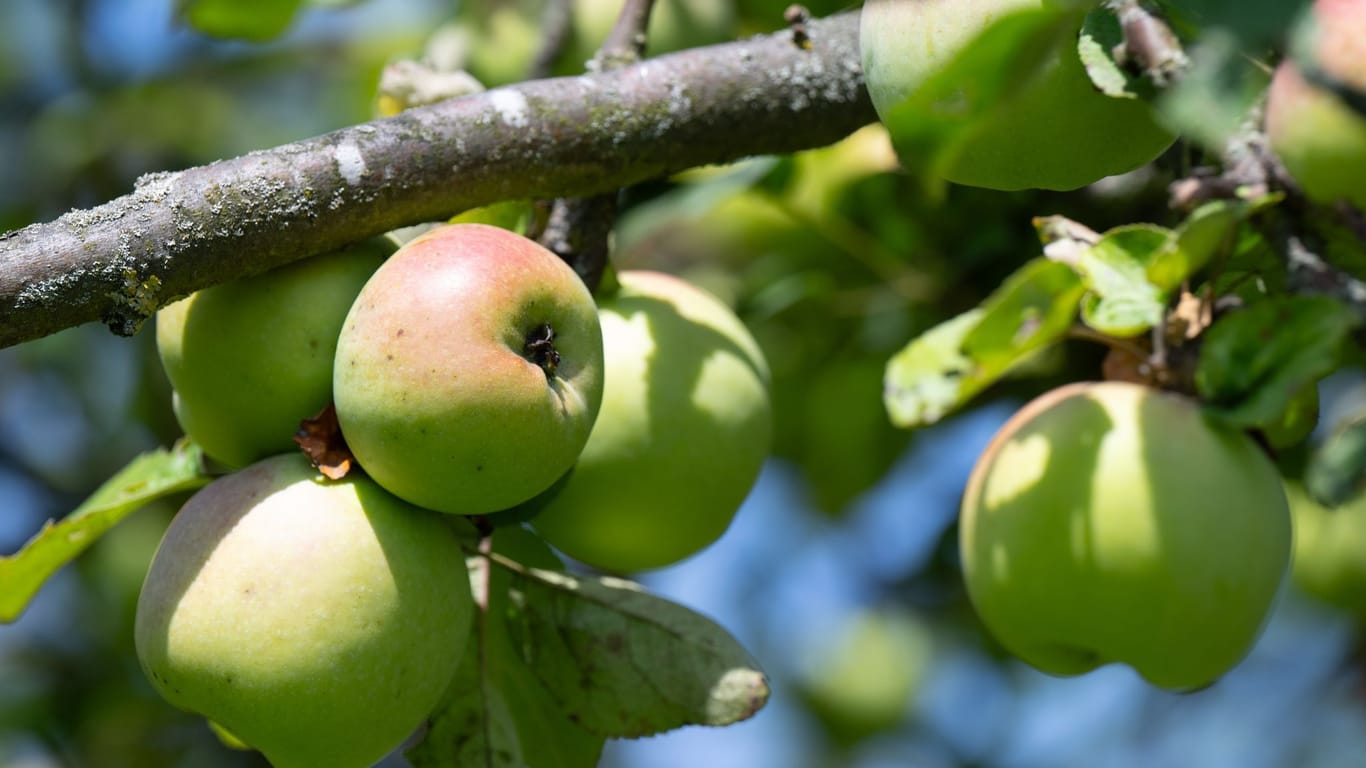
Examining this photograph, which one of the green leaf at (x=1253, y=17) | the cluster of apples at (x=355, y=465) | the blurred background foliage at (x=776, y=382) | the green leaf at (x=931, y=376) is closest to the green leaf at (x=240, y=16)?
the blurred background foliage at (x=776, y=382)

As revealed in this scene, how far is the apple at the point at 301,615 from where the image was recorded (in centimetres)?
79

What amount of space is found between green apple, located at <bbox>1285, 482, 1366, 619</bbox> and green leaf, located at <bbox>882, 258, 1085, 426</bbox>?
97 centimetres

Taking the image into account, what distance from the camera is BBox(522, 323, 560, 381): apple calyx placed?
82 cm

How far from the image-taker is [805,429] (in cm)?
195

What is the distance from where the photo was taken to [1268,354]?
0.93 metres

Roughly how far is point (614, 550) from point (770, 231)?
1.01m

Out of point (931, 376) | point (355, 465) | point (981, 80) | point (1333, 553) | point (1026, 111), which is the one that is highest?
point (981, 80)

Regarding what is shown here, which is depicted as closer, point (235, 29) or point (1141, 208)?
point (1141, 208)

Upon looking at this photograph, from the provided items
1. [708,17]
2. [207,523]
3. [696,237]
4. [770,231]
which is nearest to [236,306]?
[207,523]

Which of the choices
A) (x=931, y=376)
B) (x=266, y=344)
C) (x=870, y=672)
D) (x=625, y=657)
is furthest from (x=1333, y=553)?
(x=266, y=344)

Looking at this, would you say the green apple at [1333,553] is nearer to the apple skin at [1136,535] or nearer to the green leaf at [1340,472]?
the apple skin at [1136,535]

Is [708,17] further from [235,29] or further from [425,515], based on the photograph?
[425,515]

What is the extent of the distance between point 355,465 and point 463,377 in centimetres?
13

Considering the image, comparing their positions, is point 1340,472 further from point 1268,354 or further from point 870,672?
point 870,672
